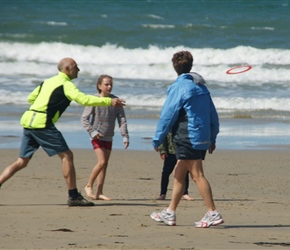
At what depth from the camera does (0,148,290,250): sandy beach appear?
643 centimetres

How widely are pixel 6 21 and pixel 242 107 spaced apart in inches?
881

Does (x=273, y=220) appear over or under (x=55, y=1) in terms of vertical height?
under

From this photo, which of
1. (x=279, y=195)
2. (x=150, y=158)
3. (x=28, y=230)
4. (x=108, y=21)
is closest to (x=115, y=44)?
(x=108, y=21)

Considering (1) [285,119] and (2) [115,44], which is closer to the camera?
(1) [285,119]

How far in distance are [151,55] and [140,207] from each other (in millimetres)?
22222

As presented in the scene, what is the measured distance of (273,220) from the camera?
7.52 m

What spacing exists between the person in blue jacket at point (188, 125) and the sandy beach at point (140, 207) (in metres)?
0.31

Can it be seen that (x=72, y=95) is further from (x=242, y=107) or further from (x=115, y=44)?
(x=115, y=44)

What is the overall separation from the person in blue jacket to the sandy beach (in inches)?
12.1

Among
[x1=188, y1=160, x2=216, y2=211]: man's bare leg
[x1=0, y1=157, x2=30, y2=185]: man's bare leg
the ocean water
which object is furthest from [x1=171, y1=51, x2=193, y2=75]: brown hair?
the ocean water

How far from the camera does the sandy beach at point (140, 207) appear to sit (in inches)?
253

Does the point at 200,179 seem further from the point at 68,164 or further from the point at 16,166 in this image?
the point at 16,166

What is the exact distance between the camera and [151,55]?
3014cm

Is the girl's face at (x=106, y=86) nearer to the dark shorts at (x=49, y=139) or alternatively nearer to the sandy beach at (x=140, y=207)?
the dark shorts at (x=49, y=139)
